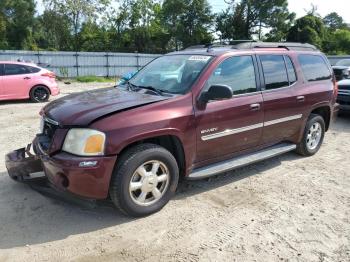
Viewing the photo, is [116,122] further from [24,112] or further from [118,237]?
[24,112]

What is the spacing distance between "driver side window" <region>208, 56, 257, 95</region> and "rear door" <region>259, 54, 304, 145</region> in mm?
257

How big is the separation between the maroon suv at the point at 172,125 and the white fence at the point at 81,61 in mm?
17794

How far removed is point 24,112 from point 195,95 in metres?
7.66

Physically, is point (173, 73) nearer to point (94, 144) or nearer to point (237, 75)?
point (237, 75)

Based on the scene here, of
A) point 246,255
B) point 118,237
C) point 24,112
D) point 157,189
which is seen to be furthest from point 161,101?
point 24,112

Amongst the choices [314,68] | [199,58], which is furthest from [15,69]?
[314,68]

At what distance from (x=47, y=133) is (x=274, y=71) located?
3.29 metres

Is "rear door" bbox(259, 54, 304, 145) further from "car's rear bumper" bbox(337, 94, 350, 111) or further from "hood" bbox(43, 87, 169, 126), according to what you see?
"car's rear bumper" bbox(337, 94, 350, 111)

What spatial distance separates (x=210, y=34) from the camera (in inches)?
1673

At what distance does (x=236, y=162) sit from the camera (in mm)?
4957

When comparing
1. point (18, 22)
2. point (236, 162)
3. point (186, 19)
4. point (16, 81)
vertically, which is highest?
point (186, 19)

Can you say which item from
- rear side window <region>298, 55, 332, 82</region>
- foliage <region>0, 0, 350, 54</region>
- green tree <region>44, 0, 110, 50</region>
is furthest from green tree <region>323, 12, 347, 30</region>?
rear side window <region>298, 55, 332, 82</region>

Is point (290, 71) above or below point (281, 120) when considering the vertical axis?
above

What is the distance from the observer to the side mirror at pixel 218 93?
14.1 feet
